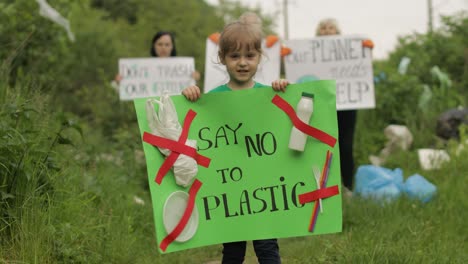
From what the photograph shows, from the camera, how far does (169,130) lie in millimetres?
3082

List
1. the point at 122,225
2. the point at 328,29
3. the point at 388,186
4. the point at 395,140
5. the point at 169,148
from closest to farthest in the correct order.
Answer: the point at 169,148, the point at 122,225, the point at 388,186, the point at 328,29, the point at 395,140

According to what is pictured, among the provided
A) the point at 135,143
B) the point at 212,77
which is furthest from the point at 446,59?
the point at 135,143

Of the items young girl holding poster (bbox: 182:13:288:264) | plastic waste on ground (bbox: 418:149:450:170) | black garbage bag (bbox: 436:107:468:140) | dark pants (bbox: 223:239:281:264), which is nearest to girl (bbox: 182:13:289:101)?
young girl holding poster (bbox: 182:13:288:264)

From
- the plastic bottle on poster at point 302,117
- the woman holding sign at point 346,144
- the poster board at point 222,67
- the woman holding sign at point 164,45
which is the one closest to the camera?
the plastic bottle on poster at point 302,117

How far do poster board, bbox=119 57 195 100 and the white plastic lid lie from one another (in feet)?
15.7

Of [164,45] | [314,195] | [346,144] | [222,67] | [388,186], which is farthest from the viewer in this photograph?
[164,45]

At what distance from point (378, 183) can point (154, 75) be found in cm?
343

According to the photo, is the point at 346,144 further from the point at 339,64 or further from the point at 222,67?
the point at 222,67

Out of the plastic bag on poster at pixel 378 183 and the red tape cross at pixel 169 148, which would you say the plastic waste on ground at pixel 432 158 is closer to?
the plastic bag on poster at pixel 378 183

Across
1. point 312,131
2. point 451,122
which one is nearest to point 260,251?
point 312,131

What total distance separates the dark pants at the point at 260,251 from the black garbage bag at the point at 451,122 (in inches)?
207

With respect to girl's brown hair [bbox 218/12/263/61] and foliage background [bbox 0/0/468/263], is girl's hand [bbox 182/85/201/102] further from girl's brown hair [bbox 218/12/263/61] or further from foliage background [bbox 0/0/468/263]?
foliage background [bbox 0/0/468/263]

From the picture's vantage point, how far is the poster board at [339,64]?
6.62 metres

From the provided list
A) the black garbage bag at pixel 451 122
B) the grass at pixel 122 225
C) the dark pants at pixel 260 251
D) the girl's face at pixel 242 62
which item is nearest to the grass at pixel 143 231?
the grass at pixel 122 225
